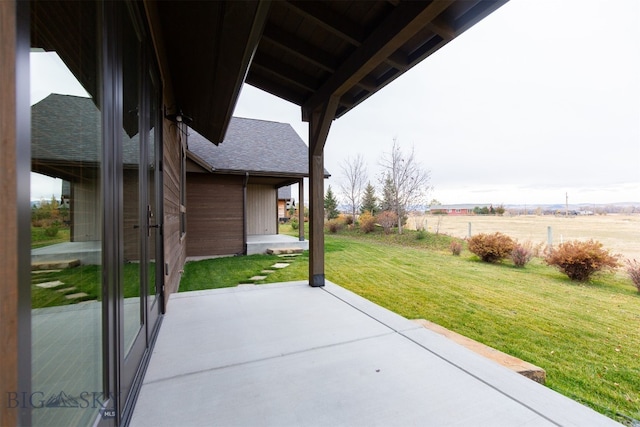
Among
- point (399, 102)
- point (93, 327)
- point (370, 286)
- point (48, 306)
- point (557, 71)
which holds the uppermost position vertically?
point (399, 102)

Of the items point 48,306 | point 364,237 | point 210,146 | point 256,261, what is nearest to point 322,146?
point 48,306

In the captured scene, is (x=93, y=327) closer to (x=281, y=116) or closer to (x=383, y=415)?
(x=383, y=415)

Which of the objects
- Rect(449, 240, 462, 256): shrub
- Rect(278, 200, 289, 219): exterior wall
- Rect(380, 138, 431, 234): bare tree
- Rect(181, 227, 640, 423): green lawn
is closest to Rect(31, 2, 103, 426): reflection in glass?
Rect(181, 227, 640, 423): green lawn

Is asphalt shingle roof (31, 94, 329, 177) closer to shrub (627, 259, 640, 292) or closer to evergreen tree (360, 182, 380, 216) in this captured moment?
evergreen tree (360, 182, 380, 216)

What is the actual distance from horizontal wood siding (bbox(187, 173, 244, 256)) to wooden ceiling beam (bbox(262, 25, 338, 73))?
610 cm

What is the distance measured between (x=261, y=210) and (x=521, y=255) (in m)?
8.63

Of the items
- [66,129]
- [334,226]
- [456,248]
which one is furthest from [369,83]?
[334,226]

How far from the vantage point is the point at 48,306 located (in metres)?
0.72

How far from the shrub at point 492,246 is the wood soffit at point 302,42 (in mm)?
6533

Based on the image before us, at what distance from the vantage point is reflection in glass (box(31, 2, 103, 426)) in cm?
67

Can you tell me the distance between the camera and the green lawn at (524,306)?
2596 millimetres

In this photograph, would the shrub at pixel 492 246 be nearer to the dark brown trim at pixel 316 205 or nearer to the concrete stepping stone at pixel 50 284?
the dark brown trim at pixel 316 205

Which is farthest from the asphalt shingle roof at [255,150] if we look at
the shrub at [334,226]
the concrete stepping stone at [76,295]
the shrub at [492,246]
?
the concrete stepping stone at [76,295]

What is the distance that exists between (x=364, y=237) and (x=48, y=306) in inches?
536
